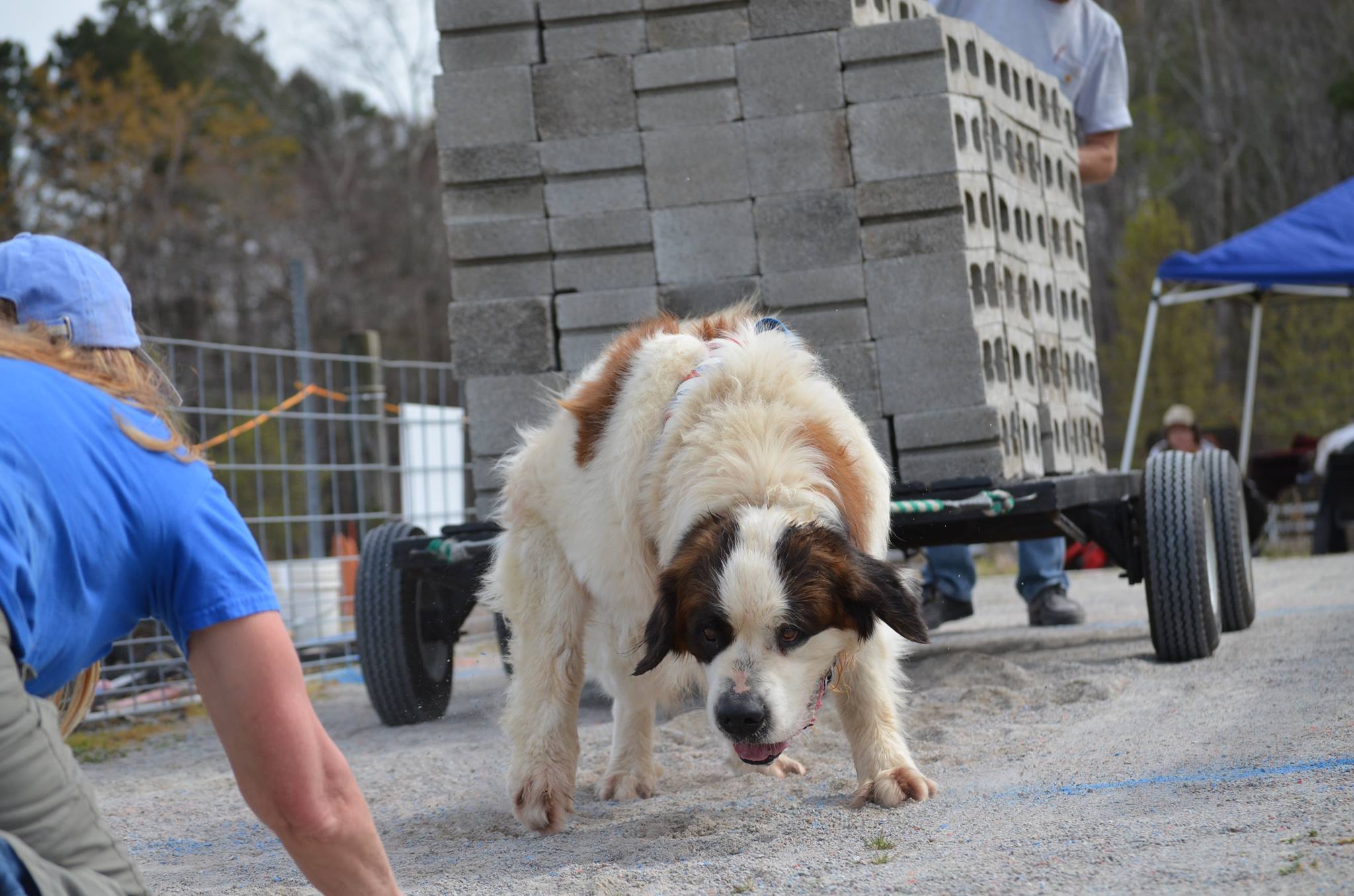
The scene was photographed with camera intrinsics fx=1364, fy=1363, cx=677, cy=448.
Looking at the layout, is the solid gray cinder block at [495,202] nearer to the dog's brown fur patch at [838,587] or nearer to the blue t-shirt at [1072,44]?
the dog's brown fur patch at [838,587]

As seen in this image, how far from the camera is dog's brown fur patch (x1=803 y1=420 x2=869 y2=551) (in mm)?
3650

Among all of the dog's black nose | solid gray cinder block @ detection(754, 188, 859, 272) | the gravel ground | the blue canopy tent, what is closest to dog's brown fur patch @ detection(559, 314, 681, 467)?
the dog's black nose

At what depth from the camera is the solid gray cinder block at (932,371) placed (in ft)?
17.7

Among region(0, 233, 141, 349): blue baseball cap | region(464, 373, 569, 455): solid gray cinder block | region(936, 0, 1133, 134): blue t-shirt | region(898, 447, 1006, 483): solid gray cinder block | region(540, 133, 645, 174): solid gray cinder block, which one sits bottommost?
region(898, 447, 1006, 483): solid gray cinder block

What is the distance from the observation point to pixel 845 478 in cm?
371

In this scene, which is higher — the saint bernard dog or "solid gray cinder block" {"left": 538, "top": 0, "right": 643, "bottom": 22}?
"solid gray cinder block" {"left": 538, "top": 0, "right": 643, "bottom": 22}

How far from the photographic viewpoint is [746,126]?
562 cm

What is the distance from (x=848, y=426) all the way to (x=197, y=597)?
2186 mm

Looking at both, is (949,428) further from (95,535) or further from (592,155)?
(95,535)

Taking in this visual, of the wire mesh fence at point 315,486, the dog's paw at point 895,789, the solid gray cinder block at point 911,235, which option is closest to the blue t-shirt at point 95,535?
the dog's paw at point 895,789

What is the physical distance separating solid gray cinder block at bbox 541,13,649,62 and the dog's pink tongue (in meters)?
3.32

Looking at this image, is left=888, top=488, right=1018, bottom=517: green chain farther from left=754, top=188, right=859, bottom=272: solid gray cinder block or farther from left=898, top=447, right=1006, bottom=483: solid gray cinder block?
left=754, top=188, right=859, bottom=272: solid gray cinder block

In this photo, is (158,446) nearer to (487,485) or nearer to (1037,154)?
(487,485)

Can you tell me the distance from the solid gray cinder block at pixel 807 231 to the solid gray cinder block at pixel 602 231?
1.60 feet
